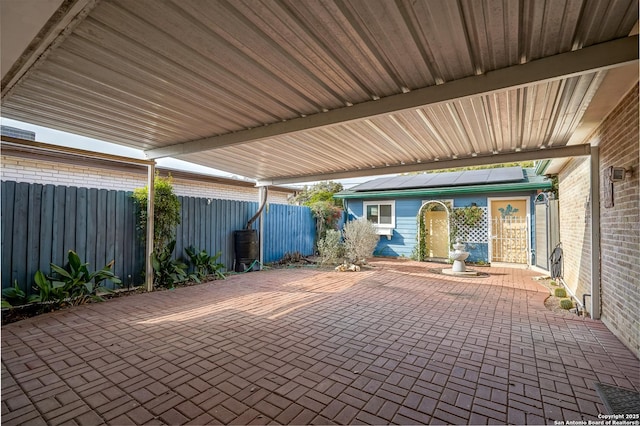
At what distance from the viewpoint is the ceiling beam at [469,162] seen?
4510 millimetres

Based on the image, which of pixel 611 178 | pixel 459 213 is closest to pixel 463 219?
pixel 459 213

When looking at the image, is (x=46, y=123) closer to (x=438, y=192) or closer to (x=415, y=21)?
(x=415, y=21)

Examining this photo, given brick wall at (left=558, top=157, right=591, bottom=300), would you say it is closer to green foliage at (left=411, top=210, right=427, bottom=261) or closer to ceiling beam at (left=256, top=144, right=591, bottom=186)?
ceiling beam at (left=256, top=144, right=591, bottom=186)

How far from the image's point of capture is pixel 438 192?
10.2 m

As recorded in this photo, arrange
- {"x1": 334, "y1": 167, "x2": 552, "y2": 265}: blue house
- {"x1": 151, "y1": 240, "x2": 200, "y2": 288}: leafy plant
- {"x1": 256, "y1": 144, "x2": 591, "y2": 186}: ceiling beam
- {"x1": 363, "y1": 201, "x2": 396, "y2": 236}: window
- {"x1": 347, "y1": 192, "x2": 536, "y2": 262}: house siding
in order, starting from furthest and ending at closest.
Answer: {"x1": 363, "y1": 201, "x2": 396, "y2": 236}: window → {"x1": 347, "y1": 192, "x2": 536, "y2": 262}: house siding → {"x1": 334, "y1": 167, "x2": 552, "y2": 265}: blue house → {"x1": 151, "y1": 240, "x2": 200, "y2": 288}: leafy plant → {"x1": 256, "y1": 144, "x2": 591, "y2": 186}: ceiling beam

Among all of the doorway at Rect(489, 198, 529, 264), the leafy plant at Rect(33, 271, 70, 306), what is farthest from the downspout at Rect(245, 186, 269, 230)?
the doorway at Rect(489, 198, 529, 264)

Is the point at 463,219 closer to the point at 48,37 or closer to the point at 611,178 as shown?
the point at 611,178

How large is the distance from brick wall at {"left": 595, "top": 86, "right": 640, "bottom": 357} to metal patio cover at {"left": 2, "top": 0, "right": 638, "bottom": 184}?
0.30 meters

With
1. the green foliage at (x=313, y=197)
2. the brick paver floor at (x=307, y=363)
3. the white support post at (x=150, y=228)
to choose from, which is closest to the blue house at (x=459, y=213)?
the green foliage at (x=313, y=197)

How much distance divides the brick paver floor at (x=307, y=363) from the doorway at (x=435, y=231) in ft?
19.0

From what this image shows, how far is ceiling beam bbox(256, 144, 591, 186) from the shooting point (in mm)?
4510

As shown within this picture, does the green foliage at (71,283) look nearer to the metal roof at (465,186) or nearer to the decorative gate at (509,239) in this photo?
the metal roof at (465,186)

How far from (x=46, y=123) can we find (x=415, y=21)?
497 cm

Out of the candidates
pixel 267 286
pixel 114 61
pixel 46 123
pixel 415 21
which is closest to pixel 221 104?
pixel 114 61
